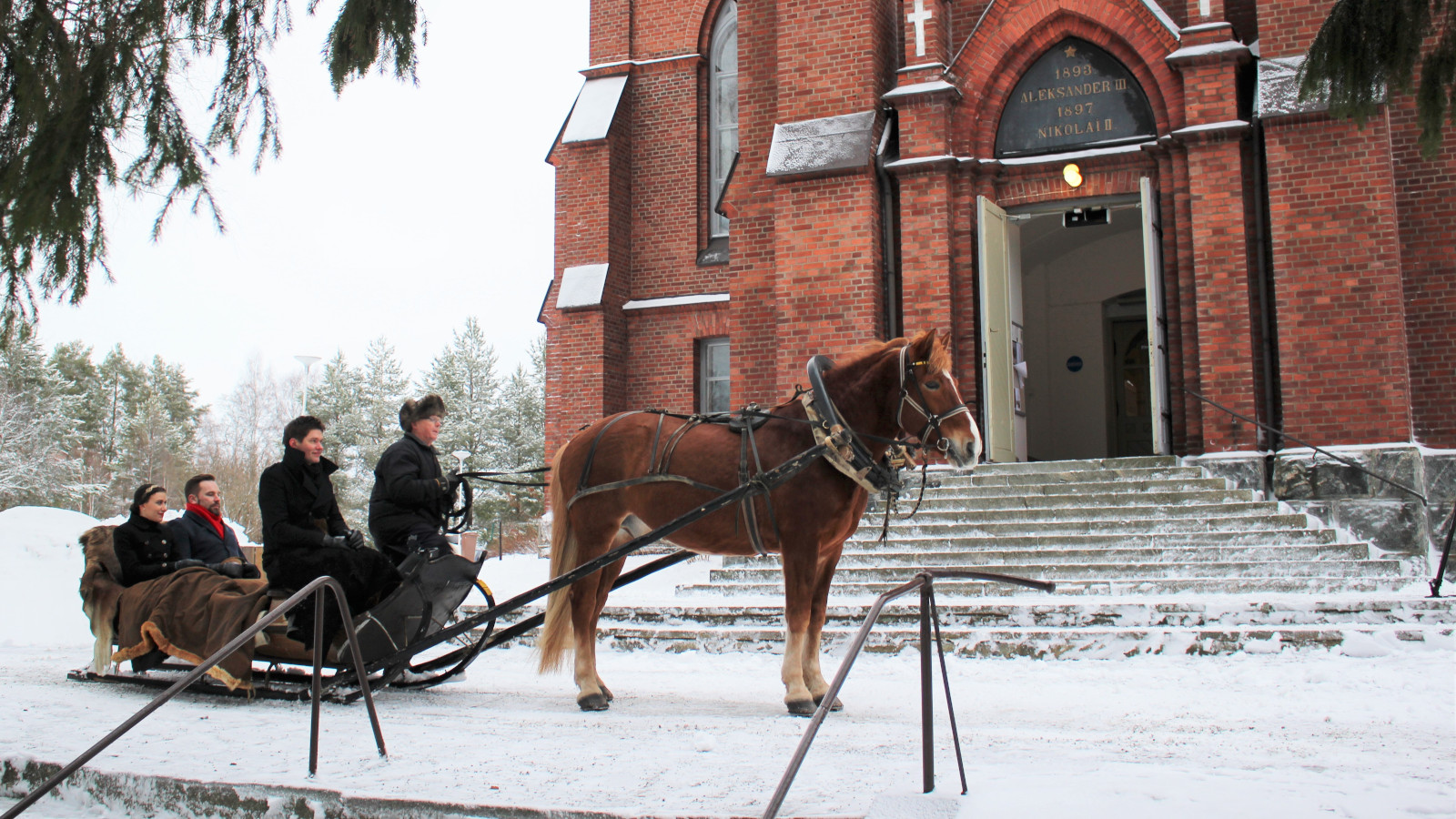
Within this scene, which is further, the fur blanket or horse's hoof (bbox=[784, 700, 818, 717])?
the fur blanket

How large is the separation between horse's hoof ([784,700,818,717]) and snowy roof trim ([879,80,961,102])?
331 inches

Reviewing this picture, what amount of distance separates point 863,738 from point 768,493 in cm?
143

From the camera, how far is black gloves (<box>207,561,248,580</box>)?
6.93m

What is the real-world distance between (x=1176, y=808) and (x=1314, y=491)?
8.08m

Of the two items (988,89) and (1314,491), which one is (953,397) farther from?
(988,89)

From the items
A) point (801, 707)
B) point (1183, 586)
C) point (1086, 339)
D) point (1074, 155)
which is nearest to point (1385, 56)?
point (801, 707)

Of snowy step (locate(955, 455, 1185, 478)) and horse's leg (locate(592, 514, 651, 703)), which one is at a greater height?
snowy step (locate(955, 455, 1185, 478))

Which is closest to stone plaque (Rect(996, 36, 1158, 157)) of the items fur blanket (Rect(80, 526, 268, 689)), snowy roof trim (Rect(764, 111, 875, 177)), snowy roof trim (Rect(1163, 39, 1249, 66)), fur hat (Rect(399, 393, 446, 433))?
snowy roof trim (Rect(1163, 39, 1249, 66))

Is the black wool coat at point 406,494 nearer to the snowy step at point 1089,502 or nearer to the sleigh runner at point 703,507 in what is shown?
the sleigh runner at point 703,507

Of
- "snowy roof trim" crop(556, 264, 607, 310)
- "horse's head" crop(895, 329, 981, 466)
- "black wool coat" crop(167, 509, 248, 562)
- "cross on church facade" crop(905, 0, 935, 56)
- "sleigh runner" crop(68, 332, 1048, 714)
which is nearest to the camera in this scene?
"horse's head" crop(895, 329, 981, 466)

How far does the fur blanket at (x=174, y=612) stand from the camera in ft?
19.4

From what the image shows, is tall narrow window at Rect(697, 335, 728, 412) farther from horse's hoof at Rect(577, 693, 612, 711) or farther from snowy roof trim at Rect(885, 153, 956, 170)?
horse's hoof at Rect(577, 693, 612, 711)

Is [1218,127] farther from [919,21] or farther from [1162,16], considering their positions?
[919,21]

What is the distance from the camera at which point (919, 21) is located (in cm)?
1213
